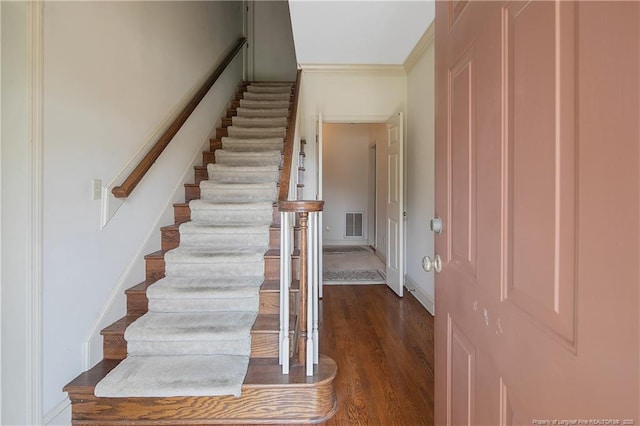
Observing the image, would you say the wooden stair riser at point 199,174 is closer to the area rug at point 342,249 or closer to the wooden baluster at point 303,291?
the wooden baluster at point 303,291

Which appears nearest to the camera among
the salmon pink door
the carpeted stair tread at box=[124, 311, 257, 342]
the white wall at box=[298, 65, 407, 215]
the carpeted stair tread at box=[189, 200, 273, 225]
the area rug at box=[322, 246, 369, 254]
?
the salmon pink door

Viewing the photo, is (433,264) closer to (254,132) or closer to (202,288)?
(202,288)

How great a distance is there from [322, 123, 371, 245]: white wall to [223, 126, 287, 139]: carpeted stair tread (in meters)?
3.15

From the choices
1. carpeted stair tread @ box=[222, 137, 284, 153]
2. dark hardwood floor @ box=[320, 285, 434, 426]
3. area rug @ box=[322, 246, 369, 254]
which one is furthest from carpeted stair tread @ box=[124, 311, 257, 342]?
area rug @ box=[322, 246, 369, 254]

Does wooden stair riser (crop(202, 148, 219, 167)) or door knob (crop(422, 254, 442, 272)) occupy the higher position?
wooden stair riser (crop(202, 148, 219, 167))

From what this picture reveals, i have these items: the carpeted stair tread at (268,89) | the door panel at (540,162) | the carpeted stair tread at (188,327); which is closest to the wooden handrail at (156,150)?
the carpeted stair tread at (188,327)

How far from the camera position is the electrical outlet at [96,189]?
1.74m

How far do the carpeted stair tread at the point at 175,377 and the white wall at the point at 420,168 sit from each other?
6.50 feet

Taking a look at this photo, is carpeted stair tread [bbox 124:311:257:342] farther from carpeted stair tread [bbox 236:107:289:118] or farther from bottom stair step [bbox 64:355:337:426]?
carpeted stair tread [bbox 236:107:289:118]

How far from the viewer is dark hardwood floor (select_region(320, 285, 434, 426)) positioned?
1.65m

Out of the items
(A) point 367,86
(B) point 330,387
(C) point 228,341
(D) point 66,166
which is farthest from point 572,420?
(A) point 367,86

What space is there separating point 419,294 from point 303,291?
6.39ft

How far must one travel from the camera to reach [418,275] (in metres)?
3.33

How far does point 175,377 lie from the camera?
1.60 m
